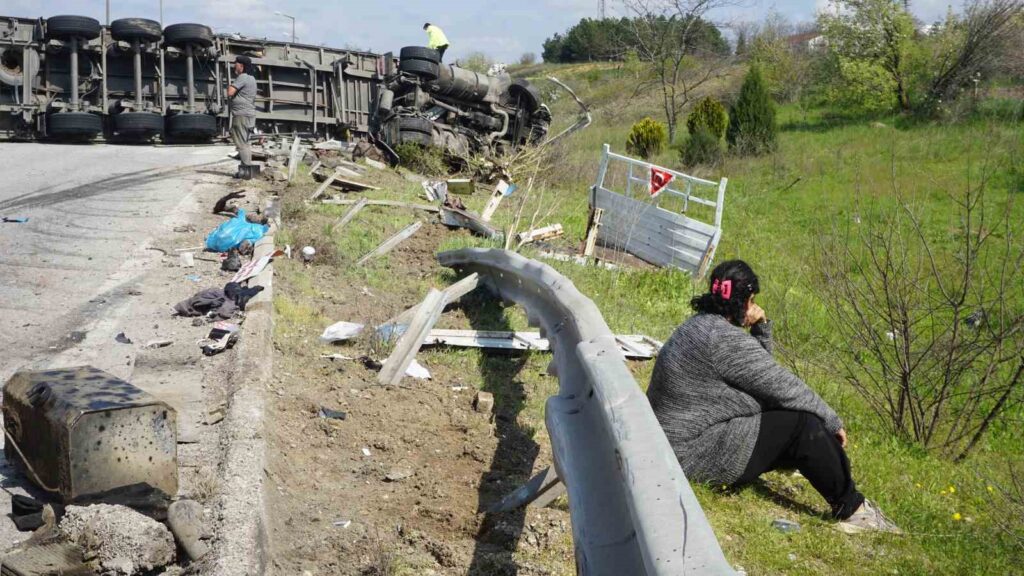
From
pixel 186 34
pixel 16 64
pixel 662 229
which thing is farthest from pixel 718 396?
pixel 16 64

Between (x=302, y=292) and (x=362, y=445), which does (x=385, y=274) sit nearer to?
(x=302, y=292)

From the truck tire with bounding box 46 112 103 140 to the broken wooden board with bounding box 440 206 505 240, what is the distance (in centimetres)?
1311

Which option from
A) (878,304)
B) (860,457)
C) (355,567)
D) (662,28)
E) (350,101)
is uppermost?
(662,28)

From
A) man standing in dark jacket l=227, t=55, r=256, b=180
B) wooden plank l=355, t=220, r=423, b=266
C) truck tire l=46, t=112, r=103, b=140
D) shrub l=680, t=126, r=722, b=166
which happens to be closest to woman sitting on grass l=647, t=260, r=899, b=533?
wooden plank l=355, t=220, r=423, b=266

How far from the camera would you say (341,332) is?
6.75 metres

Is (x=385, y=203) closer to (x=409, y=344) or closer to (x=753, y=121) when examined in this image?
(x=409, y=344)

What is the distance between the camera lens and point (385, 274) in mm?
9180

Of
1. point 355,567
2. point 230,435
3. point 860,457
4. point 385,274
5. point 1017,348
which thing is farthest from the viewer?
point 385,274

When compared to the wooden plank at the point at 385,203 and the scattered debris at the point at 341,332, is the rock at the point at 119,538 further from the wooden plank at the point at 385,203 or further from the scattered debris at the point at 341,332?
the wooden plank at the point at 385,203

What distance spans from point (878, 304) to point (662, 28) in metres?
33.6

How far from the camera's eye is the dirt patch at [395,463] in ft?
12.6

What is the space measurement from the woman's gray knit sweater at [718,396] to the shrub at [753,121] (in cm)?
2343

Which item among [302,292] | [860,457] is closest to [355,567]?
[860,457]

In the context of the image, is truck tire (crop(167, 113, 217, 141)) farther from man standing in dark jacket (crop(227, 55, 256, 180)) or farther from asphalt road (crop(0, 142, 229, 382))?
man standing in dark jacket (crop(227, 55, 256, 180))
